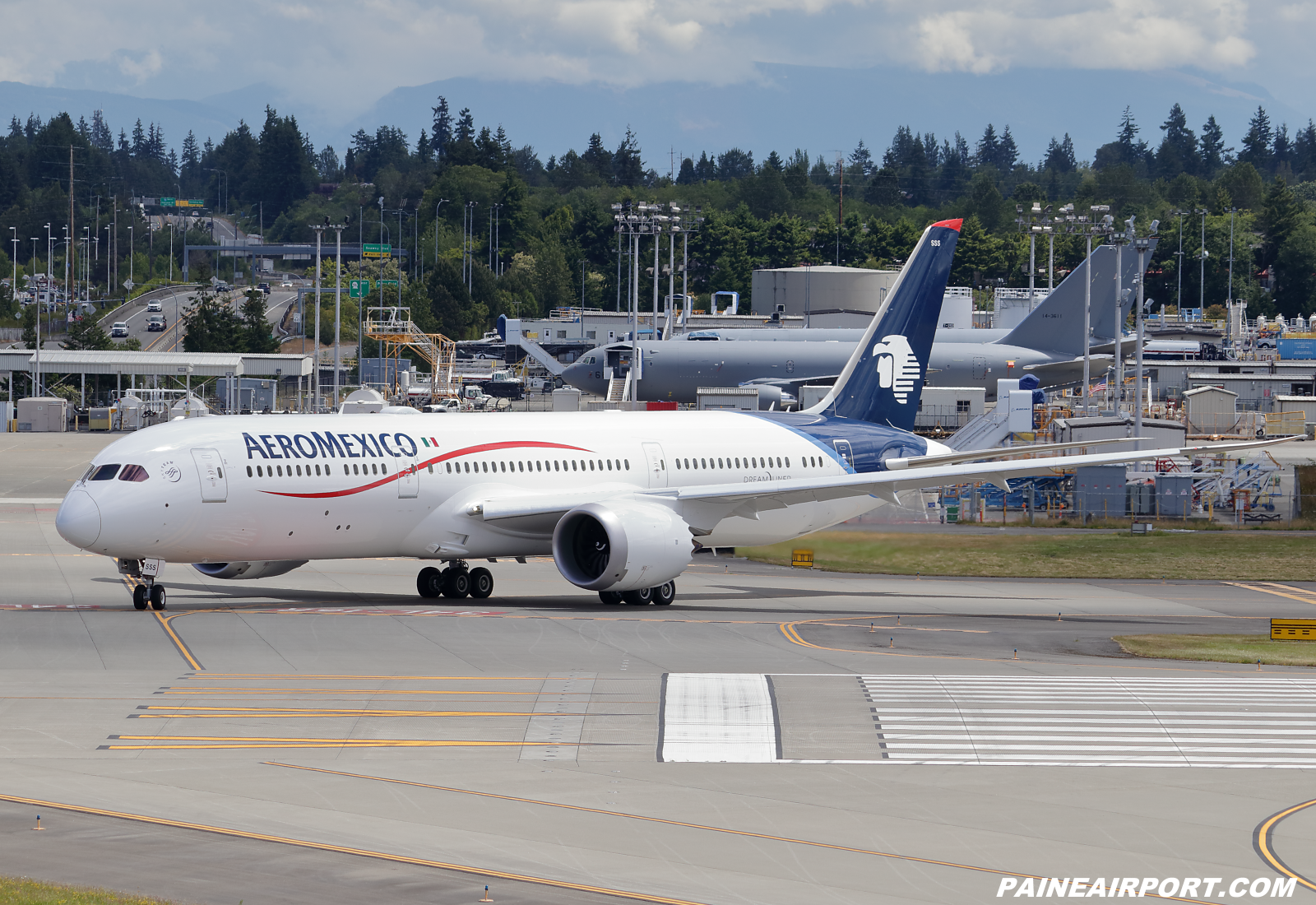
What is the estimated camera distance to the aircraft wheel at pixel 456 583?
39625 millimetres

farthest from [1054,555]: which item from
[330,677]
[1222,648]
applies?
[330,677]

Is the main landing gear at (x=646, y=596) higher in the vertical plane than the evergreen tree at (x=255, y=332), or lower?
lower

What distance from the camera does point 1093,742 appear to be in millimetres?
23234

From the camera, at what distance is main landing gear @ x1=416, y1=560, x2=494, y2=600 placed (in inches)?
1559

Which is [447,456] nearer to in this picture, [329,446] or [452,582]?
[329,446]

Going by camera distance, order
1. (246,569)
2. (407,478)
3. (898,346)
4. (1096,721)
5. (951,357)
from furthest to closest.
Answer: (951,357) < (898,346) < (246,569) < (407,478) < (1096,721)

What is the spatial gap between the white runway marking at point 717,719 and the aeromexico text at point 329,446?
11.9 meters

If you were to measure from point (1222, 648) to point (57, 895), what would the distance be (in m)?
26.1

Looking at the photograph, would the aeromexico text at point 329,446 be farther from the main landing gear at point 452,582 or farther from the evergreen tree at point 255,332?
the evergreen tree at point 255,332

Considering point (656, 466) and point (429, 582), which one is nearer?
point (429, 582)

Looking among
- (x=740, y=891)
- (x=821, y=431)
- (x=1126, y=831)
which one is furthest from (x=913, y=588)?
(x=740, y=891)

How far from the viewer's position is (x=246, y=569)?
37.9 meters

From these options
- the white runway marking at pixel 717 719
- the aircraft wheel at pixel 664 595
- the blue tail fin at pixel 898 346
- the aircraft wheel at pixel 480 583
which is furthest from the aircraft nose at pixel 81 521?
the blue tail fin at pixel 898 346

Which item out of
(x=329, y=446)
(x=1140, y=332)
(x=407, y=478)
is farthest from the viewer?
(x=1140, y=332)
